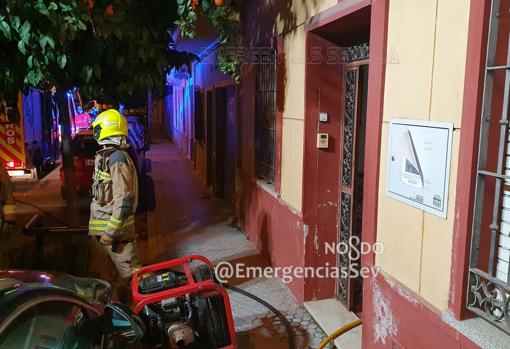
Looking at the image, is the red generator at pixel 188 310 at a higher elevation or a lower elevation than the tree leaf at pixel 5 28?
lower

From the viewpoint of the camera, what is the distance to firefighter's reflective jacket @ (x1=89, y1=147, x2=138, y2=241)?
4.30 m

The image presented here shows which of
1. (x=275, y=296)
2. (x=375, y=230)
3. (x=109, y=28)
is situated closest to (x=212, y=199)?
(x=275, y=296)

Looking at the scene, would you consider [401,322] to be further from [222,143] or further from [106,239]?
[222,143]

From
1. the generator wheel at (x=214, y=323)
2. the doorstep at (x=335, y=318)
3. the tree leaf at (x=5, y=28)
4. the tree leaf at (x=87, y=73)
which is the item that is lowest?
the doorstep at (x=335, y=318)

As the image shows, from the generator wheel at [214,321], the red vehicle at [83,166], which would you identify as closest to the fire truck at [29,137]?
the red vehicle at [83,166]

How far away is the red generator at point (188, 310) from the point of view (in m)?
3.22

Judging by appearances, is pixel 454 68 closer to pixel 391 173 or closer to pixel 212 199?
pixel 391 173

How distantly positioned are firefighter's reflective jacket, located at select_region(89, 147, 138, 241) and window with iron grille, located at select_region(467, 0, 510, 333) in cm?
307

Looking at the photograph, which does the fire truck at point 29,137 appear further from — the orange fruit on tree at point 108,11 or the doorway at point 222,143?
the orange fruit on tree at point 108,11

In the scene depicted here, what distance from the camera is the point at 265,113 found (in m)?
6.40

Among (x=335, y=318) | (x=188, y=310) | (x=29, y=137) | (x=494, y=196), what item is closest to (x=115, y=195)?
(x=188, y=310)

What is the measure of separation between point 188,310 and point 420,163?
1.91 meters

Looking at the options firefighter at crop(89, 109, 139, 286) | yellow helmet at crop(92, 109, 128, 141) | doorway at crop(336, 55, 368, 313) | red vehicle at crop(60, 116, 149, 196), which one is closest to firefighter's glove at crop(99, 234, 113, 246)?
firefighter at crop(89, 109, 139, 286)

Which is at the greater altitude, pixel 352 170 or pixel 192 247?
pixel 352 170
